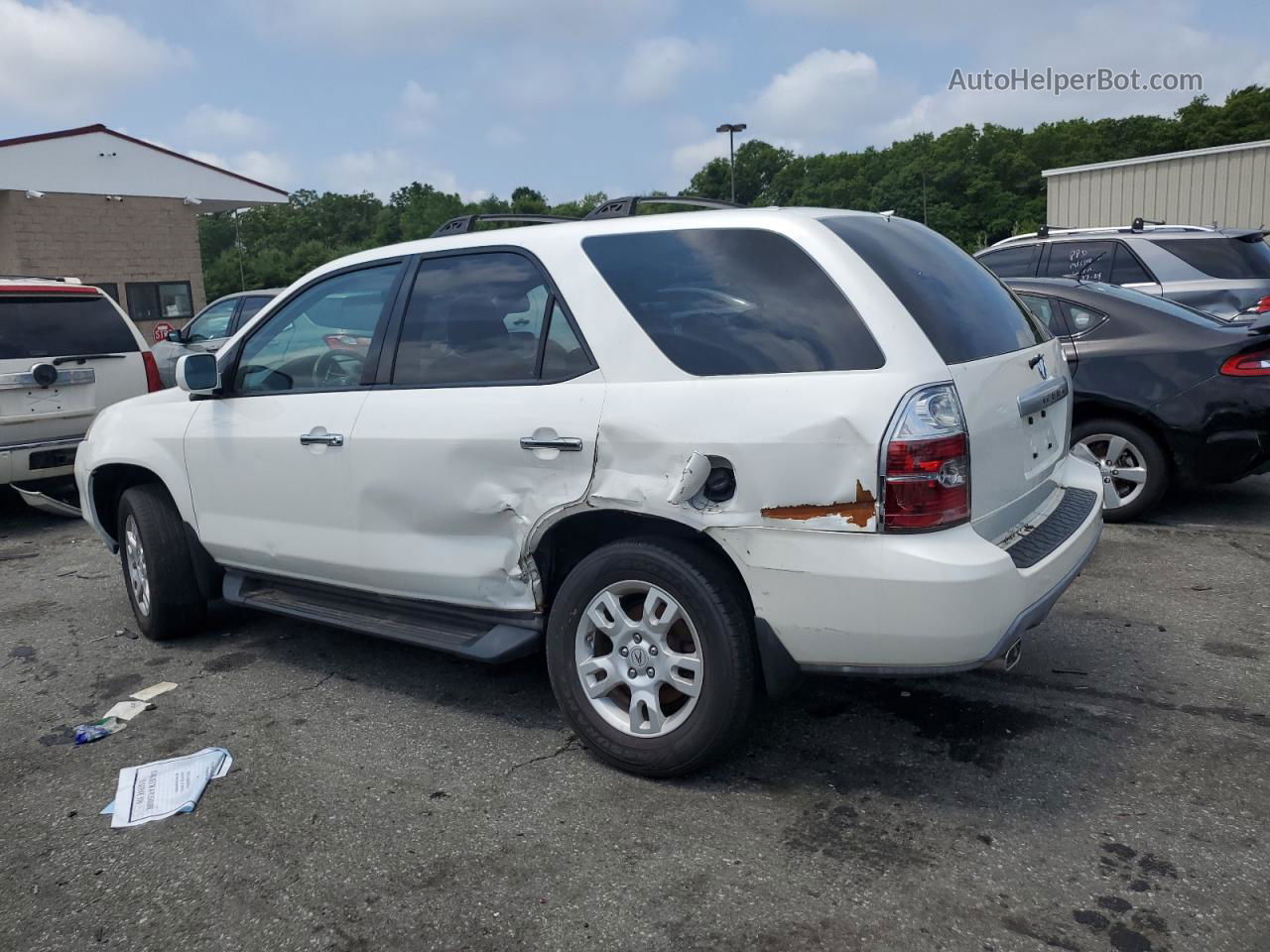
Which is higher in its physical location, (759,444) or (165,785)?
(759,444)

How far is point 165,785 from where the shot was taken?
350cm

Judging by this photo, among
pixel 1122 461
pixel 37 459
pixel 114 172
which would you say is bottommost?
pixel 1122 461

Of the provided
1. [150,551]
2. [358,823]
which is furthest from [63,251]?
[358,823]

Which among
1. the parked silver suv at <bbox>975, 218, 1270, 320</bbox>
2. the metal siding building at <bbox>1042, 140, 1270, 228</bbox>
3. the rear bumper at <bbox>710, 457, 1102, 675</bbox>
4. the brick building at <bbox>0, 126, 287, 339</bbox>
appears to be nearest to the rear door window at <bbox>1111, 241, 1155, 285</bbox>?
the parked silver suv at <bbox>975, 218, 1270, 320</bbox>

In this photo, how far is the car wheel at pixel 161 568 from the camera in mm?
4820

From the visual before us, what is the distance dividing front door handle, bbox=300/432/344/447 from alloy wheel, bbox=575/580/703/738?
1262mm

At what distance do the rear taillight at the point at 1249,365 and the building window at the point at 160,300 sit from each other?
2471cm

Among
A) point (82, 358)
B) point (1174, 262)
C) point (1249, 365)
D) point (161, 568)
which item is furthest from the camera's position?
point (1174, 262)

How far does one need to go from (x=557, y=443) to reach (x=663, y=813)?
3.90 feet

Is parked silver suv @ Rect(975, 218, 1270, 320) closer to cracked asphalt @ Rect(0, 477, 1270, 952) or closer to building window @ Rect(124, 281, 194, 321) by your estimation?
cracked asphalt @ Rect(0, 477, 1270, 952)

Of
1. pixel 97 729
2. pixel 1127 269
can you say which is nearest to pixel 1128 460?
pixel 1127 269

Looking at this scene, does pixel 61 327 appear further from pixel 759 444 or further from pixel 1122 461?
pixel 1122 461

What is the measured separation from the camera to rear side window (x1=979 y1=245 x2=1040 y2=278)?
36.1ft

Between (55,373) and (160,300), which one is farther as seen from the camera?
(160,300)
